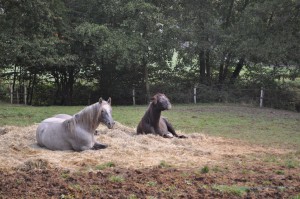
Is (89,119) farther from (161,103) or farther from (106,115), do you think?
(161,103)

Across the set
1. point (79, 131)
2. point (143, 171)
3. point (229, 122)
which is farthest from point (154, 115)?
point (229, 122)

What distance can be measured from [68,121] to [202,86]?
17.6 metres

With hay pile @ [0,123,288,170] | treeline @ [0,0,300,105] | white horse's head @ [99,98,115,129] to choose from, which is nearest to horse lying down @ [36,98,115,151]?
white horse's head @ [99,98,115,129]

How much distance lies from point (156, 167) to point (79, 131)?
8.20 feet

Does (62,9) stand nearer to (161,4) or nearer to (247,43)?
(161,4)

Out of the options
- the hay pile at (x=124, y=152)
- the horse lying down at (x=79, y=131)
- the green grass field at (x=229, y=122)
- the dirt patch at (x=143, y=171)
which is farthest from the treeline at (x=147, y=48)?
the dirt patch at (x=143, y=171)

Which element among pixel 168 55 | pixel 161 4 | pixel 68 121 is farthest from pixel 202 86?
pixel 68 121

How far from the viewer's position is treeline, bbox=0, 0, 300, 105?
22.8 m

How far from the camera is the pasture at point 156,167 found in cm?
621

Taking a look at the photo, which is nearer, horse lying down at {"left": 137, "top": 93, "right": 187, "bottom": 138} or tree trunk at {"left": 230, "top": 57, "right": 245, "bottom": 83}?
horse lying down at {"left": 137, "top": 93, "right": 187, "bottom": 138}

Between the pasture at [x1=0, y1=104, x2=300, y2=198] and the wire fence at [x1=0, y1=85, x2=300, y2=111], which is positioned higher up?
the wire fence at [x1=0, y1=85, x2=300, y2=111]

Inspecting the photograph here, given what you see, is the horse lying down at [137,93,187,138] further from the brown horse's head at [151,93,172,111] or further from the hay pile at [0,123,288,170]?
the hay pile at [0,123,288,170]

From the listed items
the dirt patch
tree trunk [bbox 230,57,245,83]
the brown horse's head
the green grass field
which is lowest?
the dirt patch

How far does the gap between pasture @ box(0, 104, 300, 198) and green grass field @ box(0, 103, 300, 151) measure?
0.12 meters
